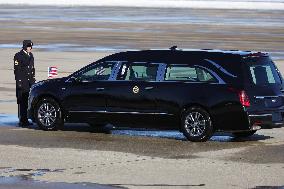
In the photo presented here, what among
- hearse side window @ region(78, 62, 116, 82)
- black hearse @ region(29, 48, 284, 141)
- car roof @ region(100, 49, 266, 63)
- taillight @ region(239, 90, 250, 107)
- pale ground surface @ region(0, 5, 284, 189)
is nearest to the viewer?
pale ground surface @ region(0, 5, 284, 189)

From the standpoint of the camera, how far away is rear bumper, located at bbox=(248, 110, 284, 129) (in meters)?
16.5

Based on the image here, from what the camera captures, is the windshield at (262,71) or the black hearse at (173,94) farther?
the windshield at (262,71)

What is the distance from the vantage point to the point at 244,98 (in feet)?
54.3

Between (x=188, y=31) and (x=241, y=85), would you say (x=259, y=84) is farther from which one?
(x=188, y=31)

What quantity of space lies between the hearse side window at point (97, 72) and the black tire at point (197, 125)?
1766 mm

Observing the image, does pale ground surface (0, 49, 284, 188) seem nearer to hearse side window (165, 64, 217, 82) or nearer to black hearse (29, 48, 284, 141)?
black hearse (29, 48, 284, 141)

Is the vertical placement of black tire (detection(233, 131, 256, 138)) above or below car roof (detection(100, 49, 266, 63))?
below

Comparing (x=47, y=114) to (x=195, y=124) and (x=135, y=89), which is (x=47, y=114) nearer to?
(x=135, y=89)

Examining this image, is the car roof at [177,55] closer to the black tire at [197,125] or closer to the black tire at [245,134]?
the black tire at [197,125]

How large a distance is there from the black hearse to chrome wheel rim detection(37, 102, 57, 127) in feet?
0.06

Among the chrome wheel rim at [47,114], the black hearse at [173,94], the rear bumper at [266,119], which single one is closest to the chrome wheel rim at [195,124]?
the black hearse at [173,94]

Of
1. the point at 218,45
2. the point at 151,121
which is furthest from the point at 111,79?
the point at 218,45

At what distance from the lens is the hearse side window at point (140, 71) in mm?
Result: 17547

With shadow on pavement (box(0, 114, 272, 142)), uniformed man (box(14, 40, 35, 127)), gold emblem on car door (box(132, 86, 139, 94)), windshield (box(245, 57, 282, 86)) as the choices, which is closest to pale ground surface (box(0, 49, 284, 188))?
shadow on pavement (box(0, 114, 272, 142))
